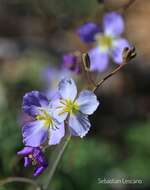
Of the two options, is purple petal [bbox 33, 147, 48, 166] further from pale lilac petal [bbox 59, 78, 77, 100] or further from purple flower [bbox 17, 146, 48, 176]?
pale lilac petal [bbox 59, 78, 77, 100]

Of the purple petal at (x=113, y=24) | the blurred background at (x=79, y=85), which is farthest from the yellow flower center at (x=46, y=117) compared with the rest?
the purple petal at (x=113, y=24)

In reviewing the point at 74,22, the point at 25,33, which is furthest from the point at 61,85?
the point at 25,33

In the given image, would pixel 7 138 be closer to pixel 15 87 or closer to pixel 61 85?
pixel 15 87

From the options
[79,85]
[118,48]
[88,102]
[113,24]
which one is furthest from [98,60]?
[88,102]

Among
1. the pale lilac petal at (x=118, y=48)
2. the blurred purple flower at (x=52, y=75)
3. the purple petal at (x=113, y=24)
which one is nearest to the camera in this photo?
the pale lilac petal at (x=118, y=48)

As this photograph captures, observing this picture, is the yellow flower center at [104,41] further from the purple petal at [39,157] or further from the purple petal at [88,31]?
the purple petal at [39,157]

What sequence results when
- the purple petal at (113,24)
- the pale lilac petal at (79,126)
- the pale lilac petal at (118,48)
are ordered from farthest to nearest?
the purple petal at (113,24)
the pale lilac petal at (118,48)
the pale lilac petal at (79,126)
